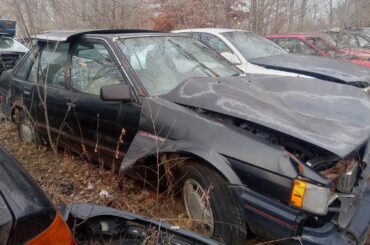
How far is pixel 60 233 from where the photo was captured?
4.22 ft

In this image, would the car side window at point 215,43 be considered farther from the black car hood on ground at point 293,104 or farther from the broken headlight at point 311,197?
the broken headlight at point 311,197

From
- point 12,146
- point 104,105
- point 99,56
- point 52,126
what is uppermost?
point 99,56

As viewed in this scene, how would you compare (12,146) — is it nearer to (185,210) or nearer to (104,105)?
(104,105)

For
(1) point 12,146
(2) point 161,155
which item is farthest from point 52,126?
(2) point 161,155

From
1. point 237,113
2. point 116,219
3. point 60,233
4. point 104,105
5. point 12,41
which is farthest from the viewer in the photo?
point 12,41

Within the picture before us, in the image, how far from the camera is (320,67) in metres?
5.88

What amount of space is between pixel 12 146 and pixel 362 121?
14.9ft

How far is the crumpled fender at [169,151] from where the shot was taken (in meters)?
2.56

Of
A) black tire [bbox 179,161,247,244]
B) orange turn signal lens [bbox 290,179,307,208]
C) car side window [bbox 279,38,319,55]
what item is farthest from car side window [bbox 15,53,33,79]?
car side window [bbox 279,38,319,55]

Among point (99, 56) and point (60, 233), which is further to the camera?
point (99, 56)

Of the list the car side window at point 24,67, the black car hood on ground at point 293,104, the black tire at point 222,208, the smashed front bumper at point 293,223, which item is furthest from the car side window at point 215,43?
the smashed front bumper at point 293,223

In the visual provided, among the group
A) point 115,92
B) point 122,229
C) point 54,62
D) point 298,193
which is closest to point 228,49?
point 54,62

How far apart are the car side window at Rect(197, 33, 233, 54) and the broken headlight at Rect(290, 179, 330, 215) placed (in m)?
5.17

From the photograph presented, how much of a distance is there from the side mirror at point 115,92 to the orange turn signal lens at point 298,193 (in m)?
1.61
